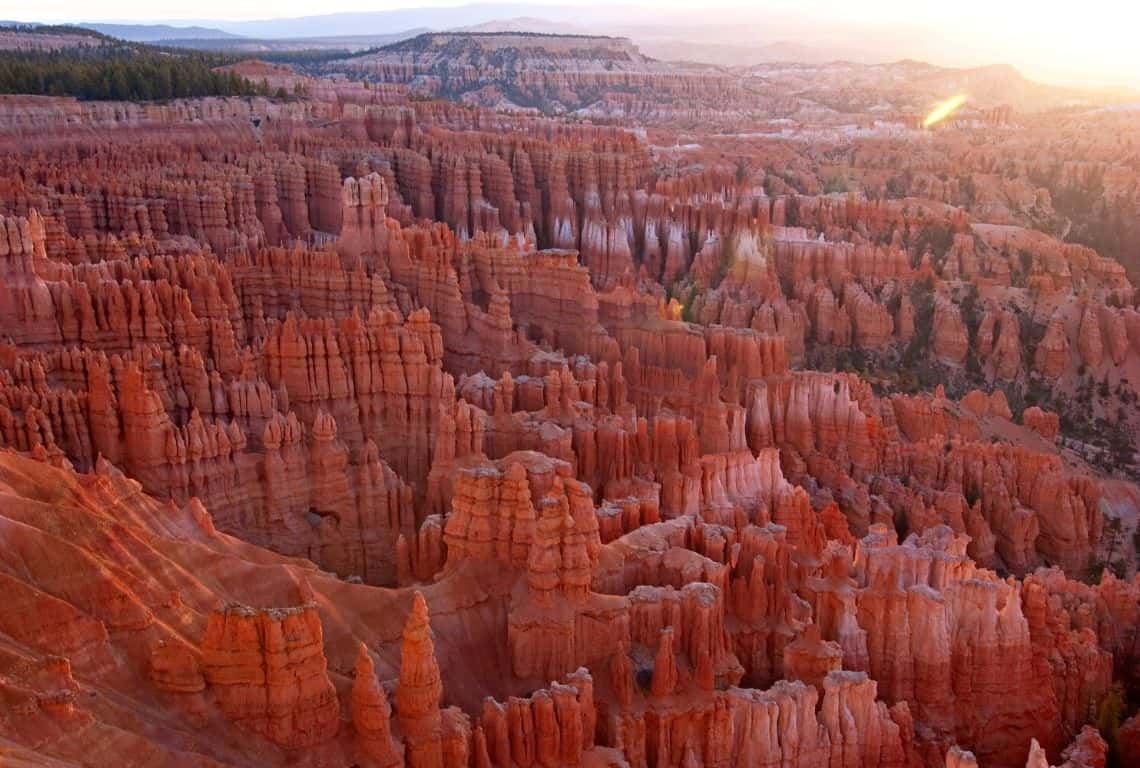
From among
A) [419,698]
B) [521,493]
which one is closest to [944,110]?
[521,493]

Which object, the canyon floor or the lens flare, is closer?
the canyon floor

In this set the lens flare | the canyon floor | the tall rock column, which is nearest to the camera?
the canyon floor

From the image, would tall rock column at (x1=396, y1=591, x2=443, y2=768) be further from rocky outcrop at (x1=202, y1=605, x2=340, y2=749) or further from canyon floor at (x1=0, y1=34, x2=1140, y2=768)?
Result: rocky outcrop at (x1=202, y1=605, x2=340, y2=749)

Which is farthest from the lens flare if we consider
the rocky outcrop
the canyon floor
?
the rocky outcrop

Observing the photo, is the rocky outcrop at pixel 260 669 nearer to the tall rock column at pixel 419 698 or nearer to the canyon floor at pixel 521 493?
the canyon floor at pixel 521 493

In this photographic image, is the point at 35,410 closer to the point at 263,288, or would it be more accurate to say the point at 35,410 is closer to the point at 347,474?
the point at 347,474

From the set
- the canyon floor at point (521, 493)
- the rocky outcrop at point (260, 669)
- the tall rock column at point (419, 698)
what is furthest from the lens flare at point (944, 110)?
the rocky outcrop at point (260, 669)

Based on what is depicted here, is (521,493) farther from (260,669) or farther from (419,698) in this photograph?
(260,669)
